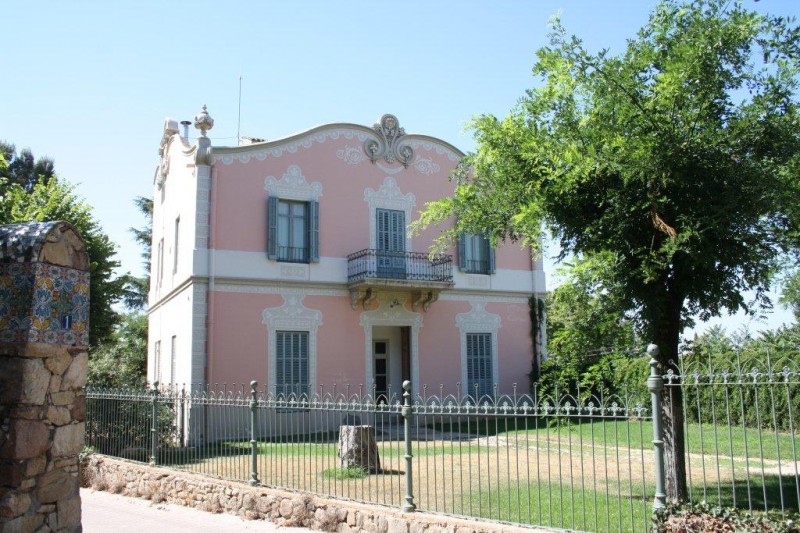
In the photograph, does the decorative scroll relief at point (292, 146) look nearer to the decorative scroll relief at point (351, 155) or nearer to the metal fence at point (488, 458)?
the decorative scroll relief at point (351, 155)

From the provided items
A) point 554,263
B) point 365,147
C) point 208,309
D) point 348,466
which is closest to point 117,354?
point 208,309

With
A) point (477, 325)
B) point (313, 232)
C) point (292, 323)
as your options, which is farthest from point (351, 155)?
point (477, 325)

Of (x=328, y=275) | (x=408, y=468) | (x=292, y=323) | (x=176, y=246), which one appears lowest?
(x=408, y=468)

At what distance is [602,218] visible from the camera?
7531mm

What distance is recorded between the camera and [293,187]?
1836 cm

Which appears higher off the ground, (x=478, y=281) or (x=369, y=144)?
(x=369, y=144)

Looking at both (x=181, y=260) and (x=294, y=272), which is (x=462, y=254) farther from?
(x=181, y=260)

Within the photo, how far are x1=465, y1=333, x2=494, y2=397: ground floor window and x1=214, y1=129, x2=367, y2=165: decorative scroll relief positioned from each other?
652 cm

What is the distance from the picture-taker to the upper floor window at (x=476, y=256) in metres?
20.2

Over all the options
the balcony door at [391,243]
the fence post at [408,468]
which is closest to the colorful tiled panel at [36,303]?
the fence post at [408,468]

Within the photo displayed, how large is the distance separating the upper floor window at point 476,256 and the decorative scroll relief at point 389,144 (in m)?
2.89

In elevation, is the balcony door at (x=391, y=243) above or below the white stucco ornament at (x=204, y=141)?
below

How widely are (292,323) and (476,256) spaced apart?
580cm

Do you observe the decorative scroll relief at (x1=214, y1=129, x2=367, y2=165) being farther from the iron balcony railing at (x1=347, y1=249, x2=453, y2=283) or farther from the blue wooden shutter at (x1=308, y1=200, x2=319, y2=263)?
the iron balcony railing at (x1=347, y1=249, x2=453, y2=283)
